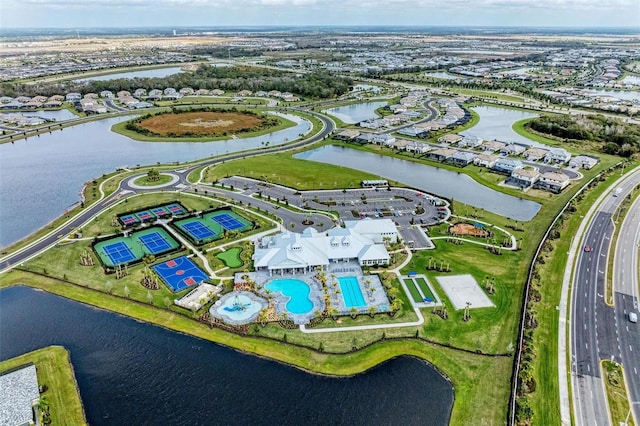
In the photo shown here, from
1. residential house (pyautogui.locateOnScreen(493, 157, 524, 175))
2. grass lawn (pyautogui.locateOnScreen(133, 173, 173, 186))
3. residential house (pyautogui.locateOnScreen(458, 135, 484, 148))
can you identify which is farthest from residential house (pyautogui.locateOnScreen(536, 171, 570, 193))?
grass lawn (pyautogui.locateOnScreen(133, 173, 173, 186))

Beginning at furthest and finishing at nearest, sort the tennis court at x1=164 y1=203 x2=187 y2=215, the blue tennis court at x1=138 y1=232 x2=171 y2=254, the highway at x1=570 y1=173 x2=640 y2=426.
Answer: the tennis court at x1=164 y1=203 x2=187 y2=215 < the blue tennis court at x1=138 y1=232 x2=171 y2=254 < the highway at x1=570 y1=173 x2=640 y2=426

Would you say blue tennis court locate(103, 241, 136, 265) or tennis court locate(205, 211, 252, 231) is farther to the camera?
tennis court locate(205, 211, 252, 231)

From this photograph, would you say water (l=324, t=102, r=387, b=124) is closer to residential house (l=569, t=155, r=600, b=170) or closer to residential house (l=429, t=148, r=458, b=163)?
residential house (l=429, t=148, r=458, b=163)

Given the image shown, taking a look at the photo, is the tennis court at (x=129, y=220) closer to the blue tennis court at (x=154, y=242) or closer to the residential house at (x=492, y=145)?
the blue tennis court at (x=154, y=242)

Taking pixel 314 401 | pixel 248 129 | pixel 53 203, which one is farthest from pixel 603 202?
pixel 53 203

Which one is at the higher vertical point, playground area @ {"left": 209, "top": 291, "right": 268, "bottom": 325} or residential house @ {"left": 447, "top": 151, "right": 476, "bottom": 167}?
residential house @ {"left": 447, "top": 151, "right": 476, "bottom": 167}

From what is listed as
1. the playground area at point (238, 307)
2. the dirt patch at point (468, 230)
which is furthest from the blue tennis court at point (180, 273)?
the dirt patch at point (468, 230)
